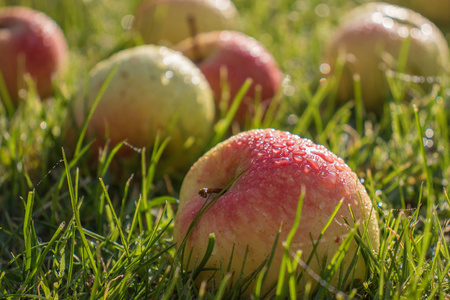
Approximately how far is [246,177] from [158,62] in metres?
0.93

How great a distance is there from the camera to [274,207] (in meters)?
1.26

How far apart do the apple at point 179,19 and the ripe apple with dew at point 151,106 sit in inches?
41.5

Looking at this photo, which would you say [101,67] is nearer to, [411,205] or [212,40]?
[212,40]

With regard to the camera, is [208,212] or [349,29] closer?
[208,212]

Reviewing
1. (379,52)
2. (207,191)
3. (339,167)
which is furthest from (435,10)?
(207,191)

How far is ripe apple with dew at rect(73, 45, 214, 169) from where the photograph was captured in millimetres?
2018

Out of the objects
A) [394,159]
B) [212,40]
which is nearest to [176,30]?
[212,40]

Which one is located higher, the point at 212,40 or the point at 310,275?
the point at 212,40

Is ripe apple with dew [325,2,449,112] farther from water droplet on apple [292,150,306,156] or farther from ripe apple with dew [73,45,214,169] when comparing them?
water droplet on apple [292,150,306,156]

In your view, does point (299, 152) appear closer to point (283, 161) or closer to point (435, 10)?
point (283, 161)

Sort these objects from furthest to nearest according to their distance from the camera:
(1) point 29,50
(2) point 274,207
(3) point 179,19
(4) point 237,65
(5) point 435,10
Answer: (5) point 435,10
(3) point 179,19
(1) point 29,50
(4) point 237,65
(2) point 274,207

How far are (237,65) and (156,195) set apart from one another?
31.2 inches

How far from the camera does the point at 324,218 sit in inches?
49.7

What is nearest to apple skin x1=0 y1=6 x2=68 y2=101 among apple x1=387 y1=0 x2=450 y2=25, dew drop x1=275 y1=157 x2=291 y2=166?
dew drop x1=275 y1=157 x2=291 y2=166
